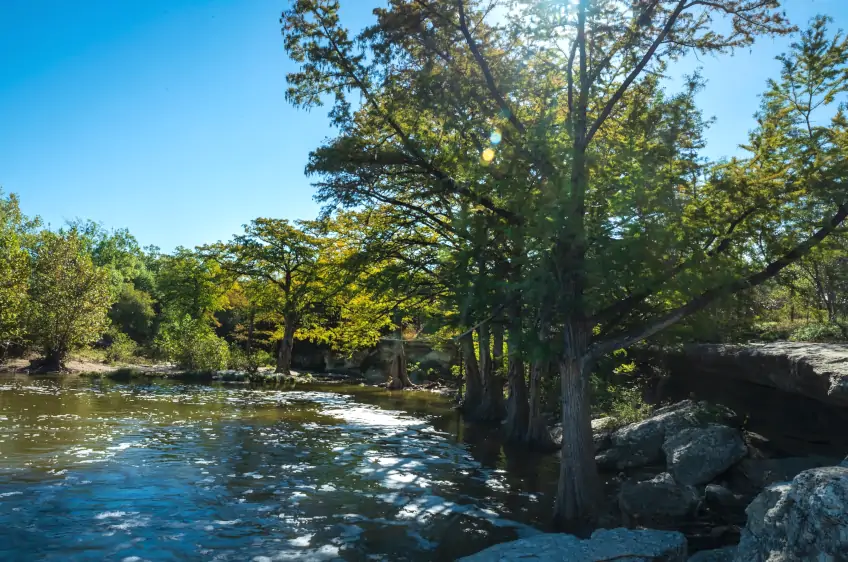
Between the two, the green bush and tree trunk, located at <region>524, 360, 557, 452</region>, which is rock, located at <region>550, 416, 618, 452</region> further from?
the green bush

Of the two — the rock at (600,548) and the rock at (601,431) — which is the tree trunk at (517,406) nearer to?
the rock at (601,431)

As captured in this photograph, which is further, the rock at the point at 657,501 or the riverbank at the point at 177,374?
the riverbank at the point at 177,374

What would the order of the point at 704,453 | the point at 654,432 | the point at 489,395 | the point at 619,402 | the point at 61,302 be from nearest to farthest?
the point at 704,453 → the point at 654,432 → the point at 619,402 → the point at 489,395 → the point at 61,302

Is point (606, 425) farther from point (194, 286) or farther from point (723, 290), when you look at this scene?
point (194, 286)

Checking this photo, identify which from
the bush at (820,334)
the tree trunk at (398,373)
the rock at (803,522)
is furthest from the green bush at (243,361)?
the rock at (803,522)

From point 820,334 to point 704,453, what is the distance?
7.32m

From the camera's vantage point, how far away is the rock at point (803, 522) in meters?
4.04

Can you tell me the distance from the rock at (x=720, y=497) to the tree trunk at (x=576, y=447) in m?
2.17

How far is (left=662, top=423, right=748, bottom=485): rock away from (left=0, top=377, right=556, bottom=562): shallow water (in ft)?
8.52

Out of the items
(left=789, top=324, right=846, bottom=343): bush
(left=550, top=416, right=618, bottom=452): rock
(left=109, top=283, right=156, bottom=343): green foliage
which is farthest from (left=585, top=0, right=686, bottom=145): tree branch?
(left=109, top=283, right=156, bottom=343): green foliage

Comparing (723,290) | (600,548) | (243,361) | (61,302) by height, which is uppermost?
(61,302)

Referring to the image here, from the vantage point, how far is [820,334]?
48.8ft

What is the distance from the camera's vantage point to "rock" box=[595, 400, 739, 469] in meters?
12.0

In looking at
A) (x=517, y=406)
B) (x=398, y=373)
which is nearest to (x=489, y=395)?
(x=517, y=406)
